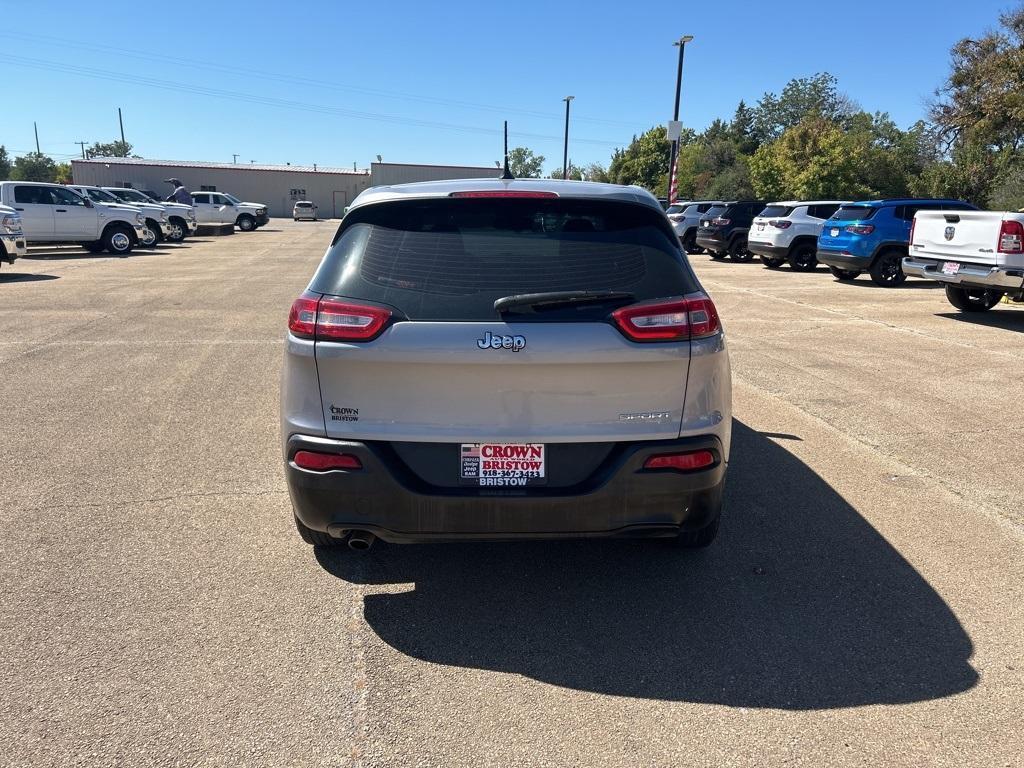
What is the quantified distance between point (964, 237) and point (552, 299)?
1020 cm

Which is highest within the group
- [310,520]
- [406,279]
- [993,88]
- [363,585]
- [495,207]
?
[993,88]

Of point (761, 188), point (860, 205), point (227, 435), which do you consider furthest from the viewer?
point (761, 188)

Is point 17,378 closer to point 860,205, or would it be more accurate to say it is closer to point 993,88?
point 860,205

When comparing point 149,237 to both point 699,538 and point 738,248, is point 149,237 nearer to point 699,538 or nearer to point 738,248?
point 738,248

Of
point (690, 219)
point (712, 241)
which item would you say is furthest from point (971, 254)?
point (690, 219)

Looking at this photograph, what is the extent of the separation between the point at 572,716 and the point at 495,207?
2012mm

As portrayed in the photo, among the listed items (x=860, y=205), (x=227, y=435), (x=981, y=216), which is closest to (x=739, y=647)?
(x=227, y=435)

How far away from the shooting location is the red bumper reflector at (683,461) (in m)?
3.10

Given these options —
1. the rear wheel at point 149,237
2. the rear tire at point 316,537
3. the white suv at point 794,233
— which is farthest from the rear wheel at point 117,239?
the rear tire at point 316,537

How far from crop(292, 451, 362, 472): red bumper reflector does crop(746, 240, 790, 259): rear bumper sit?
729 inches

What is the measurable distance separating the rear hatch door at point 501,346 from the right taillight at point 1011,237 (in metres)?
9.18

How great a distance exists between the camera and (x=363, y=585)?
11.9 feet

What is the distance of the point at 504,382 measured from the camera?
3.01 meters

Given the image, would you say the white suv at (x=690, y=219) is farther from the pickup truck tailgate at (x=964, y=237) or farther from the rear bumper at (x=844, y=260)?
the pickup truck tailgate at (x=964, y=237)
